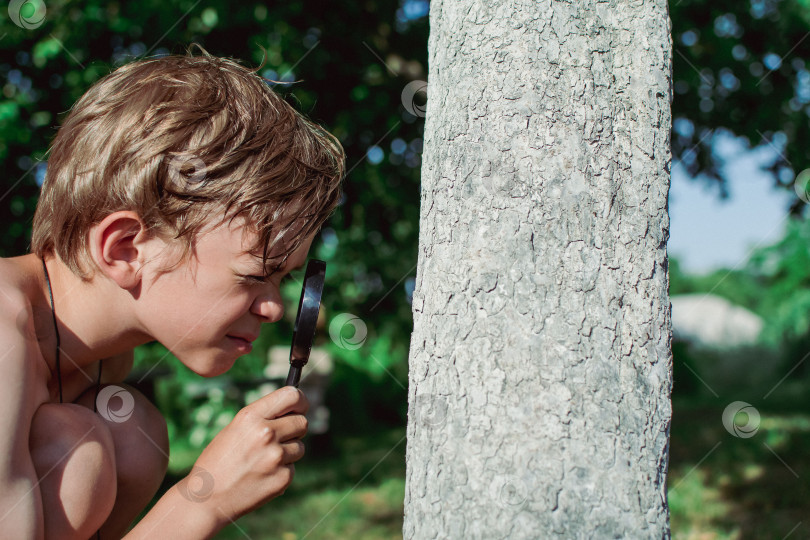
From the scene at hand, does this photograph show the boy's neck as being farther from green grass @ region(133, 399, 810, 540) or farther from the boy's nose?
green grass @ region(133, 399, 810, 540)

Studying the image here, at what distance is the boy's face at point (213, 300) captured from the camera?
147 centimetres

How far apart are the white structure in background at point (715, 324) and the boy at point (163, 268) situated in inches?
706

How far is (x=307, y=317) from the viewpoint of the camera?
4.99ft

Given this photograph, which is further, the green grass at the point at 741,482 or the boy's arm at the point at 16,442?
the green grass at the point at 741,482

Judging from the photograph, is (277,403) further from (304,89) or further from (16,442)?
(304,89)

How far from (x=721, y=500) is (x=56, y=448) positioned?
426 centimetres

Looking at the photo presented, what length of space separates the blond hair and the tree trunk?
505mm

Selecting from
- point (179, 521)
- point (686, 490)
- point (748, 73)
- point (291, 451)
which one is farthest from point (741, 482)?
point (179, 521)

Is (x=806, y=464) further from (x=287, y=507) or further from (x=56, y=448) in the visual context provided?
(x=56, y=448)

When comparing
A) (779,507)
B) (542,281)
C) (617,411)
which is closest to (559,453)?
(617,411)

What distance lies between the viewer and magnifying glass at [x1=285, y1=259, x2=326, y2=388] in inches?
59.4

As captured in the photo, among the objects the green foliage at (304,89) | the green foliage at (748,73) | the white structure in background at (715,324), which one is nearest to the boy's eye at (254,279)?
the green foliage at (304,89)

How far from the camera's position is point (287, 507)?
4906mm

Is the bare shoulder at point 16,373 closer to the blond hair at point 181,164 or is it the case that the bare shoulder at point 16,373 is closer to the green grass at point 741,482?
the blond hair at point 181,164
